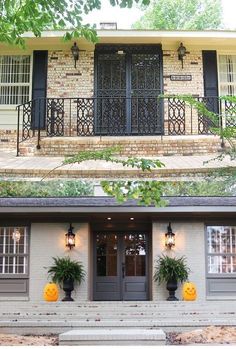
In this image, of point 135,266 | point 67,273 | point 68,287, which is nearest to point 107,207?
point 67,273

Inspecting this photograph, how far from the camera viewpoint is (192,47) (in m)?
14.4

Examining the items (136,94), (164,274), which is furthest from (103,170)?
(136,94)

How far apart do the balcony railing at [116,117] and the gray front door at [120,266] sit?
299 cm

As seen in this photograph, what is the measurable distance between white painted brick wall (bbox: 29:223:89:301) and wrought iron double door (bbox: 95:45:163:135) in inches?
112

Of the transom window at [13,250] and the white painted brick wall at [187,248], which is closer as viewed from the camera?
the white painted brick wall at [187,248]

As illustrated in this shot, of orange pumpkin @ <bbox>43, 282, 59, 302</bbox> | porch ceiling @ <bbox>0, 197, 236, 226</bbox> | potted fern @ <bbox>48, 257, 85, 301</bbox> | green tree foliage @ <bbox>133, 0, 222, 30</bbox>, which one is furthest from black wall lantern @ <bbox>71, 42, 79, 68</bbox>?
green tree foliage @ <bbox>133, 0, 222, 30</bbox>

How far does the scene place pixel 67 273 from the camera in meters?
13.0

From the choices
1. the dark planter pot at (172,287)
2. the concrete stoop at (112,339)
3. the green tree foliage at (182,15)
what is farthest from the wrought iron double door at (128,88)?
the green tree foliage at (182,15)

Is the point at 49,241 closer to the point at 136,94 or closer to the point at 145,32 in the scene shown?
the point at 136,94

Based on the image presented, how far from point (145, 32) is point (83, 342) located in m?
9.01

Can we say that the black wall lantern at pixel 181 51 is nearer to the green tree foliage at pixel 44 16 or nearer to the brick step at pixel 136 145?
the brick step at pixel 136 145

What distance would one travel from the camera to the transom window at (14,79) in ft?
47.8

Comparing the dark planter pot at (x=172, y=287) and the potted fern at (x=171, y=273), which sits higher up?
the potted fern at (x=171, y=273)

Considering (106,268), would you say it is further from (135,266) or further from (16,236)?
(16,236)
